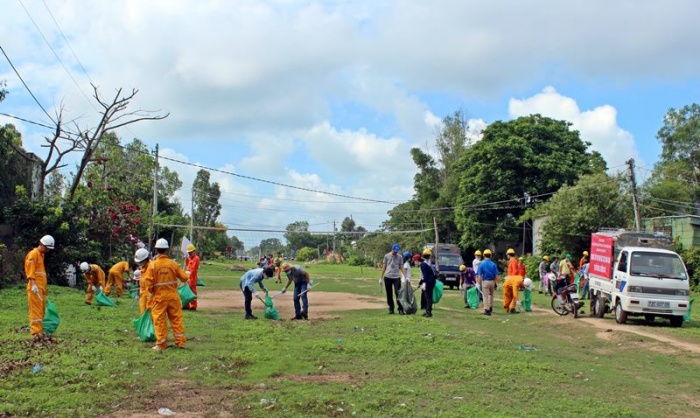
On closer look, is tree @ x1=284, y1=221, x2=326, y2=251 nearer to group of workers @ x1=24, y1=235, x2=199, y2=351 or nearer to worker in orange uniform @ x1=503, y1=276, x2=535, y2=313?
worker in orange uniform @ x1=503, y1=276, x2=535, y2=313

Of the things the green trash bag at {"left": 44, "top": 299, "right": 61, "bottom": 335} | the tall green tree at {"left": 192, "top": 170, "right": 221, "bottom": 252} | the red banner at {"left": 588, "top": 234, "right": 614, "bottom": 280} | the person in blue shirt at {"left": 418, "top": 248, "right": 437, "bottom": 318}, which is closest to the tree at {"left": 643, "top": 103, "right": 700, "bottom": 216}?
the red banner at {"left": 588, "top": 234, "right": 614, "bottom": 280}

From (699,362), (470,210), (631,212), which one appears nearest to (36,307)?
(699,362)

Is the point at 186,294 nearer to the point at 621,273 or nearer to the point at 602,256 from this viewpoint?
the point at 621,273

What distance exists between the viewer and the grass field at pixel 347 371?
6719 mm

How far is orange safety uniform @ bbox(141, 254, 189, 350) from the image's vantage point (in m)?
10.5

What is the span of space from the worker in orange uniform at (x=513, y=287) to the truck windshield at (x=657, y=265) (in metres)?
3.18

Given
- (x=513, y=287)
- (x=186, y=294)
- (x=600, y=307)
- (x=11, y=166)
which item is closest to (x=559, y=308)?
(x=600, y=307)

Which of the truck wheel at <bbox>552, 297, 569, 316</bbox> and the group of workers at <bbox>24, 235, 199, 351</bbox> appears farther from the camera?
the truck wheel at <bbox>552, 297, 569, 316</bbox>

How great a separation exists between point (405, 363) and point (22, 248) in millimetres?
18691

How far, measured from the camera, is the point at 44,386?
24.1 ft

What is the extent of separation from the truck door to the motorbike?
1.23m

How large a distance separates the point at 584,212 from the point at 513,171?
1259cm

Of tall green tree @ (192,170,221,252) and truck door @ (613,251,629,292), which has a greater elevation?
tall green tree @ (192,170,221,252)

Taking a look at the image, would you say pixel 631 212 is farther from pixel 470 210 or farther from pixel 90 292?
pixel 90 292
